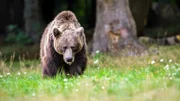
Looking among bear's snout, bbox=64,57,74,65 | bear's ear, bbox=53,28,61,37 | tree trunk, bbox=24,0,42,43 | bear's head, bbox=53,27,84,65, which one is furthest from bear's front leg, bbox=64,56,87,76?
tree trunk, bbox=24,0,42,43

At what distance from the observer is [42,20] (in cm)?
2347

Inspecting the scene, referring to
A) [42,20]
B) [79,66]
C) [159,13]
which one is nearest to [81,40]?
[79,66]

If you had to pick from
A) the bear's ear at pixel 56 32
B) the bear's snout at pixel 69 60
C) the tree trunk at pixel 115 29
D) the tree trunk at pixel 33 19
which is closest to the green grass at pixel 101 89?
the bear's snout at pixel 69 60

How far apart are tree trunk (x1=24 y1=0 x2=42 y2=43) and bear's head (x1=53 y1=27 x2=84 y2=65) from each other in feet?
42.4

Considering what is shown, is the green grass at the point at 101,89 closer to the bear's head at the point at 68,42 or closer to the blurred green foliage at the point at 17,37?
the bear's head at the point at 68,42

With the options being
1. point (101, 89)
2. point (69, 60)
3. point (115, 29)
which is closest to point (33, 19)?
point (115, 29)

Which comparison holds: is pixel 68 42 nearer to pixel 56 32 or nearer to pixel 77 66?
pixel 56 32

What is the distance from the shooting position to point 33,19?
74.6ft

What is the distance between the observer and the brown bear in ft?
31.1

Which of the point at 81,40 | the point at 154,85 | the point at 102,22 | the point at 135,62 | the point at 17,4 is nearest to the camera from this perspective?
the point at 154,85

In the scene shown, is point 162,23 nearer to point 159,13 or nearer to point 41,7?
point 159,13

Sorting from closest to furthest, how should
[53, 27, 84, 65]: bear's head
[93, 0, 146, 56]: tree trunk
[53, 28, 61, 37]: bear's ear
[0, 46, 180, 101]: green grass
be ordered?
[0, 46, 180, 101]: green grass
[53, 27, 84, 65]: bear's head
[53, 28, 61, 37]: bear's ear
[93, 0, 146, 56]: tree trunk

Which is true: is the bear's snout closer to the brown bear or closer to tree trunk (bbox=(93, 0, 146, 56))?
the brown bear

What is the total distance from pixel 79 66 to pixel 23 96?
275 cm
